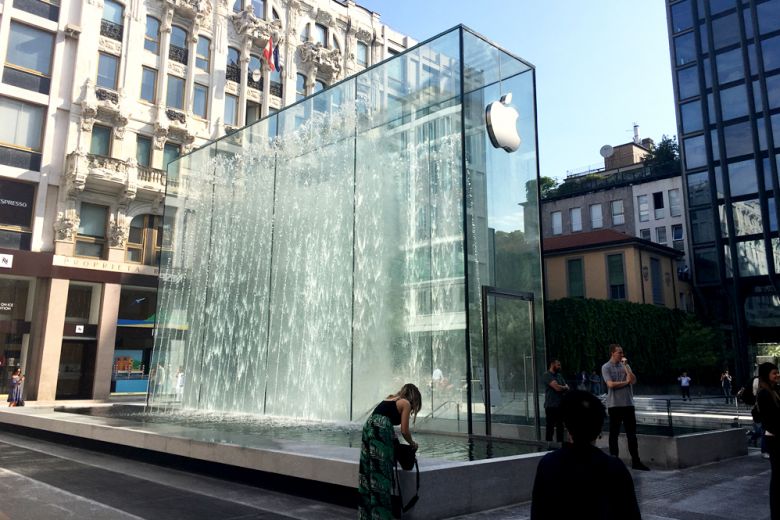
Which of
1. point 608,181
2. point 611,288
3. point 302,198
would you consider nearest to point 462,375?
point 302,198

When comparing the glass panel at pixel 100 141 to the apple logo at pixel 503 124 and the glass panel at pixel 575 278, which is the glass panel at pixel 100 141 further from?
the glass panel at pixel 575 278

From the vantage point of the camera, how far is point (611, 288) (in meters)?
41.2

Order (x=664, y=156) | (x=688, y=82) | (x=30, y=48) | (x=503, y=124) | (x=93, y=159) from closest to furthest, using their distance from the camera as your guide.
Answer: (x=503, y=124) → (x=30, y=48) → (x=93, y=159) → (x=688, y=82) → (x=664, y=156)

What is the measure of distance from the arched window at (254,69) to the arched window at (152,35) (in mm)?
5069

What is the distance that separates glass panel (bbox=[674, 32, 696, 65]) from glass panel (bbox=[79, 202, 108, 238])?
136ft

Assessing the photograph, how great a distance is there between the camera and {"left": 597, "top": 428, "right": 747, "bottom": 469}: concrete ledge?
9000 millimetres

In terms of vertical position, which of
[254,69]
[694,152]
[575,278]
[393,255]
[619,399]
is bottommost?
[619,399]

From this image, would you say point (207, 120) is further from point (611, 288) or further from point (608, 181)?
point (608, 181)

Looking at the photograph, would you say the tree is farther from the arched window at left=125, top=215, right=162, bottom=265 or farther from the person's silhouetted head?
the person's silhouetted head

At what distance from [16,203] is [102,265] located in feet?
13.6

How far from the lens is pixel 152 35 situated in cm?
2911

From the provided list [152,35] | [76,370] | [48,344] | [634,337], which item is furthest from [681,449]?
[634,337]

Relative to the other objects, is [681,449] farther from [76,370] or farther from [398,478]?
[76,370]

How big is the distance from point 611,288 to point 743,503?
3651cm
